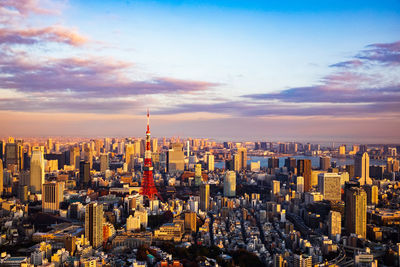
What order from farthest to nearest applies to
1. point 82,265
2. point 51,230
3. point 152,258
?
point 51,230, point 152,258, point 82,265

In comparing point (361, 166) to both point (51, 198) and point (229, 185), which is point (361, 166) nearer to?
point (229, 185)

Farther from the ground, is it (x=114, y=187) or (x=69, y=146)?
(x=69, y=146)

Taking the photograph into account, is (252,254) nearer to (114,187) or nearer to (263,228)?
(263,228)

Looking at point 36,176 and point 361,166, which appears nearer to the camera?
point 36,176

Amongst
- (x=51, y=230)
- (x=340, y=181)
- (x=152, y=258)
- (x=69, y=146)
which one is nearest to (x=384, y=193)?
(x=340, y=181)

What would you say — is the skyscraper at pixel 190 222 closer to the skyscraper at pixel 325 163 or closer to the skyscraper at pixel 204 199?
the skyscraper at pixel 204 199

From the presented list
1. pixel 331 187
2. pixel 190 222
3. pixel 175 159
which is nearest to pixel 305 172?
pixel 331 187

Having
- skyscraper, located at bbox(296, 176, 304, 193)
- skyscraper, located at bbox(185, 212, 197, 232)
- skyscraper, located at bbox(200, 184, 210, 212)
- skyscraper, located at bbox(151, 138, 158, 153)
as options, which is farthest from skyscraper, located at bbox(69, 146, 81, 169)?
skyscraper, located at bbox(185, 212, 197, 232)
